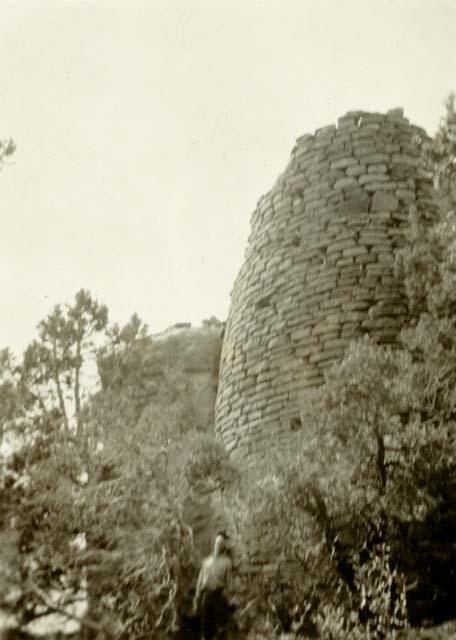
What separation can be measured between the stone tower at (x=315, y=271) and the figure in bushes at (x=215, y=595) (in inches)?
53.5

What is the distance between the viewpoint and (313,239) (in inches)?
295

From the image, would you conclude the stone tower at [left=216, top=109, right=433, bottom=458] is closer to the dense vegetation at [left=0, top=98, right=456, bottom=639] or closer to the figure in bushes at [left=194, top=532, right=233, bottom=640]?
the dense vegetation at [left=0, top=98, right=456, bottom=639]

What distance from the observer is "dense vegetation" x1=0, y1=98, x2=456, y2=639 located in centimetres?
456

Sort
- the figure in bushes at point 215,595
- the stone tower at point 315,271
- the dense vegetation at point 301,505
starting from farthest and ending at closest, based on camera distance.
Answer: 1. the stone tower at point 315,271
2. the figure in bushes at point 215,595
3. the dense vegetation at point 301,505

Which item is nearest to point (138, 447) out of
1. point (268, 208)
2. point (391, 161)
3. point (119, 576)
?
point (119, 576)

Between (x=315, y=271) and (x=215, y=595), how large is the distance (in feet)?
11.3

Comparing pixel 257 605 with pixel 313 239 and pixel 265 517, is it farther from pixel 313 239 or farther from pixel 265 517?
pixel 313 239

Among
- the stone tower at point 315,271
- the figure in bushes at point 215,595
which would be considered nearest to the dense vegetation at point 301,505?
the figure in bushes at point 215,595

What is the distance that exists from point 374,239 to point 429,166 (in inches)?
36.2

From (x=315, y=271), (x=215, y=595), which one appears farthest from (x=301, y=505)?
(x=315, y=271)

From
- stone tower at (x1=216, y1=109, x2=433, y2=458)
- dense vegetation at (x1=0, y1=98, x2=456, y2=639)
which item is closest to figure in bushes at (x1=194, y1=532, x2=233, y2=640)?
dense vegetation at (x1=0, y1=98, x2=456, y2=639)

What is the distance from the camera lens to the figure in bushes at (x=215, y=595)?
5.17 meters

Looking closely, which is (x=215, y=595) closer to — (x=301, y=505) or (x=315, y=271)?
(x=301, y=505)

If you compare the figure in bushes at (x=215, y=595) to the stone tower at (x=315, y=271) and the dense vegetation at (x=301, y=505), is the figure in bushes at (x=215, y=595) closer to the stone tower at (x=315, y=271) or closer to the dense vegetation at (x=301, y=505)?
the dense vegetation at (x=301, y=505)
